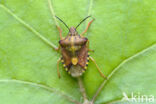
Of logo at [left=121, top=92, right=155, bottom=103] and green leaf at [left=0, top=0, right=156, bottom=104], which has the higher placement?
green leaf at [left=0, top=0, right=156, bottom=104]

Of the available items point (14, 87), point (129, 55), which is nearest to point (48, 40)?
point (14, 87)

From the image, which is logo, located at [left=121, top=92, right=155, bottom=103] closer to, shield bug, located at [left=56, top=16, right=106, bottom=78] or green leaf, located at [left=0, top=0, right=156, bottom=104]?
green leaf, located at [left=0, top=0, right=156, bottom=104]

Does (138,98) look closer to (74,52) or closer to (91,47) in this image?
(91,47)

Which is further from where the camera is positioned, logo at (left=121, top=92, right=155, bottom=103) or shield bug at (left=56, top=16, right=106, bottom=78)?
shield bug at (left=56, top=16, right=106, bottom=78)

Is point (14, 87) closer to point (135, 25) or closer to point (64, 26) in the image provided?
point (64, 26)

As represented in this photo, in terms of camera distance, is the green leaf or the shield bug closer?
the green leaf

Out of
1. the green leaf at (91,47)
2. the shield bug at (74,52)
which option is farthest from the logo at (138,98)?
the shield bug at (74,52)

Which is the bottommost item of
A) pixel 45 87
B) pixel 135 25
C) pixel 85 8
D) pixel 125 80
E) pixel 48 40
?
pixel 125 80

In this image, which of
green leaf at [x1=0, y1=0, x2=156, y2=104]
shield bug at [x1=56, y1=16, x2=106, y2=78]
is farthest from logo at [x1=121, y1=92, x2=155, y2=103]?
shield bug at [x1=56, y1=16, x2=106, y2=78]
